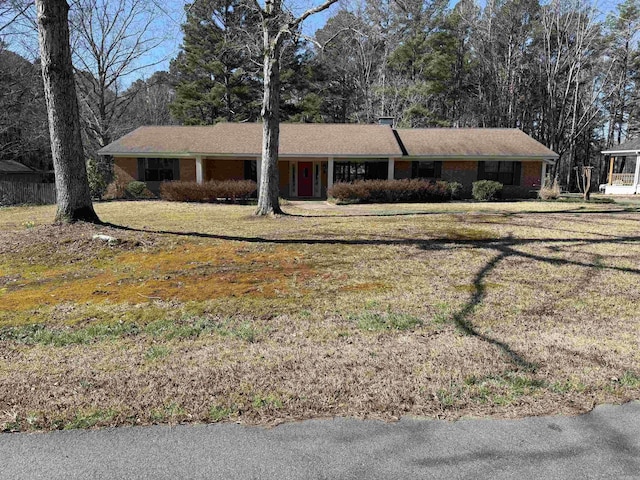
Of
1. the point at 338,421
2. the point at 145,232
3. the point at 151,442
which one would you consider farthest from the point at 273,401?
the point at 145,232

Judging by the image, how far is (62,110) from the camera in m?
8.56

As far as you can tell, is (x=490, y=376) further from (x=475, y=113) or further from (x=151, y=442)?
(x=475, y=113)

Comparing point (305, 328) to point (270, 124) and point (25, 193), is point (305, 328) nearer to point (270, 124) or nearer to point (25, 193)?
point (270, 124)

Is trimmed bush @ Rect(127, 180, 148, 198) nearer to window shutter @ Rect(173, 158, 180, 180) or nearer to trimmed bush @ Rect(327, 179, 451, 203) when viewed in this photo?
window shutter @ Rect(173, 158, 180, 180)

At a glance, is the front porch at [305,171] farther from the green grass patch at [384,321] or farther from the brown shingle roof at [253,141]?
the green grass patch at [384,321]

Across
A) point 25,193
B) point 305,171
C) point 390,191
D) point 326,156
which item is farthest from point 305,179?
point 25,193

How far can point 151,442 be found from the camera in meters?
2.68

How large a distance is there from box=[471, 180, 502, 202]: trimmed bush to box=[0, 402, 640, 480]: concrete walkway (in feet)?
67.4

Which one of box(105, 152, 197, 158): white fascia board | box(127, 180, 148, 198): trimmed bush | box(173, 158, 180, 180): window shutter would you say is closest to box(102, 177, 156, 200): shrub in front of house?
box(127, 180, 148, 198): trimmed bush

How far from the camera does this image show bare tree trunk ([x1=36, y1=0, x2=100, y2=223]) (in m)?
8.34

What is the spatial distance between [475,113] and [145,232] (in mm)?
37883

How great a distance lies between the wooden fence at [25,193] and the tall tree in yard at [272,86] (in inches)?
554

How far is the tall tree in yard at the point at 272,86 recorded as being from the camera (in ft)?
42.9

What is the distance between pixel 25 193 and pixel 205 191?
9.18 m
